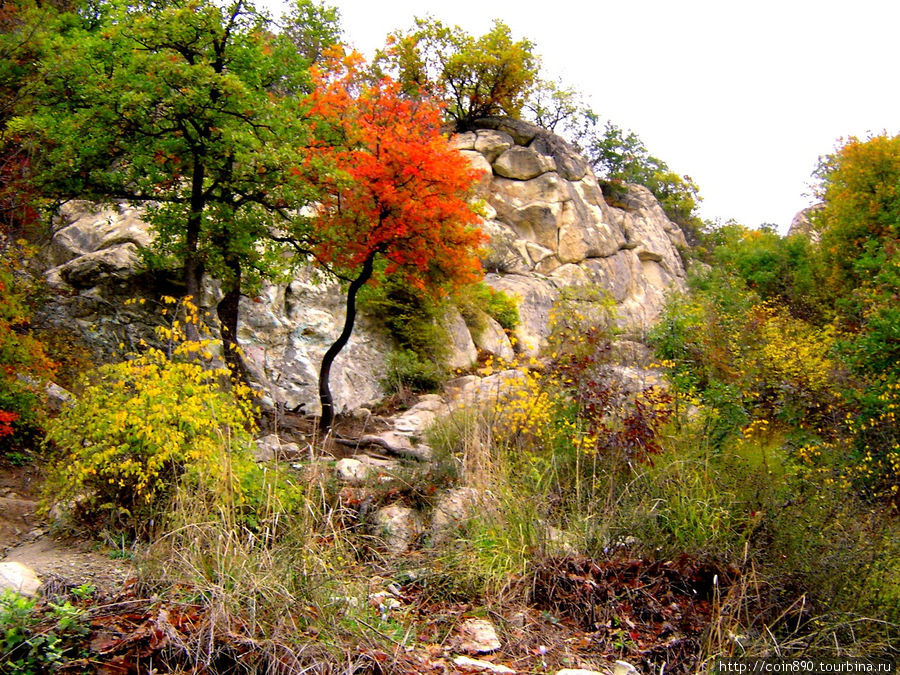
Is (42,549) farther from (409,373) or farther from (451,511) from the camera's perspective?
(409,373)

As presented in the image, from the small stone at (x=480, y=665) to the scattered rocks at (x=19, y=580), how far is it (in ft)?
7.56

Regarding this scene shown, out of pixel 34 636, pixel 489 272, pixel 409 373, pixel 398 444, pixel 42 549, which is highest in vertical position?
pixel 489 272

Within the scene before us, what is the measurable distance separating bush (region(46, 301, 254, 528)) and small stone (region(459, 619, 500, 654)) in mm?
2217

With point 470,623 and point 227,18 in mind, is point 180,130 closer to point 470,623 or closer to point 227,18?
point 227,18

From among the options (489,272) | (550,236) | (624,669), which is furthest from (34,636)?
(550,236)

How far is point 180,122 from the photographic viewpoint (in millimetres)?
8281

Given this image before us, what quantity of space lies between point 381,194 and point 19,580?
24.9 ft

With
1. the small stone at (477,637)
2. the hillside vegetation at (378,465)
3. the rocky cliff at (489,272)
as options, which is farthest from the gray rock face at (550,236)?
the small stone at (477,637)

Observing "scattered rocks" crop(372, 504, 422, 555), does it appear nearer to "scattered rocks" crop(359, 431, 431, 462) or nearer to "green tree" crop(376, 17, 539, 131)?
"scattered rocks" crop(359, 431, 431, 462)

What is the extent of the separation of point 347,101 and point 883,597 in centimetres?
975

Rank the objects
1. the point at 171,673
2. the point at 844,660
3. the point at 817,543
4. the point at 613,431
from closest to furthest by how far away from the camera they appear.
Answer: the point at 171,673, the point at 844,660, the point at 817,543, the point at 613,431

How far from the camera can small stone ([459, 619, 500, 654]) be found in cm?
372

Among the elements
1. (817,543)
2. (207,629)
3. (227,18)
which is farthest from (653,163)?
(207,629)

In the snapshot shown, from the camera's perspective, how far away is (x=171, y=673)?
296 cm
